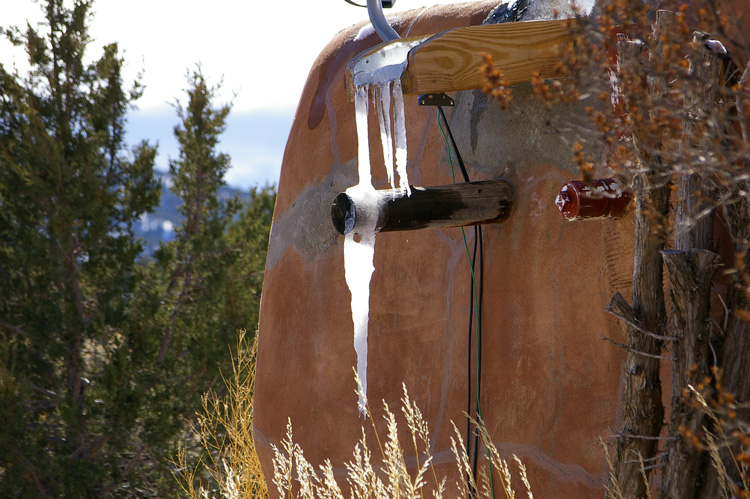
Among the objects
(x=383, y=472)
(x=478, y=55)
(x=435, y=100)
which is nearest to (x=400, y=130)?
(x=435, y=100)

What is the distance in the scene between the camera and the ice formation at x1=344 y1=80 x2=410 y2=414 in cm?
218

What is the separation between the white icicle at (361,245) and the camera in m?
2.19

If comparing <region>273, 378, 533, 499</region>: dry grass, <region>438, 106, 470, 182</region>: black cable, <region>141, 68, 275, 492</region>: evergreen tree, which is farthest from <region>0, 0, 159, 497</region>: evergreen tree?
<region>438, 106, 470, 182</region>: black cable

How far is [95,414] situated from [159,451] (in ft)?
2.15

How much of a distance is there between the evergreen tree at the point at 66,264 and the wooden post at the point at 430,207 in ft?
17.0

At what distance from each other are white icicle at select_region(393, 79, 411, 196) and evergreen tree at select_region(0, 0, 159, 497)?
5.15 metres

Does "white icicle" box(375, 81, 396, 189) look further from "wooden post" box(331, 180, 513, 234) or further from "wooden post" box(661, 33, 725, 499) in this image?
"wooden post" box(661, 33, 725, 499)

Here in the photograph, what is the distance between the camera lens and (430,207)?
7.49ft

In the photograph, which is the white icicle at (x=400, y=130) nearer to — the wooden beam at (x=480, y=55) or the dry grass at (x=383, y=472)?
the wooden beam at (x=480, y=55)

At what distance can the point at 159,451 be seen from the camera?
709 centimetres

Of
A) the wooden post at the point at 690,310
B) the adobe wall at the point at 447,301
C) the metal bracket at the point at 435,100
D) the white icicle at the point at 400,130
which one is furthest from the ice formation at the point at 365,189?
the wooden post at the point at 690,310

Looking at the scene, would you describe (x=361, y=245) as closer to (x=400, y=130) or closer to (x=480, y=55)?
(x=400, y=130)

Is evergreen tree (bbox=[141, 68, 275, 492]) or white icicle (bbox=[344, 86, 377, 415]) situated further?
evergreen tree (bbox=[141, 68, 275, 492])

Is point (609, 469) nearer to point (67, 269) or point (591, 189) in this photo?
point (591, 189)
